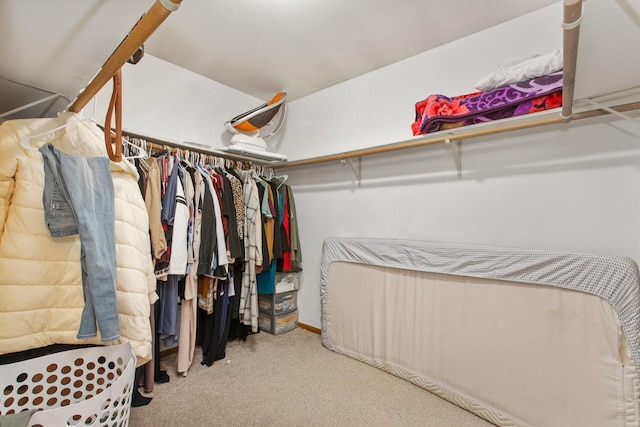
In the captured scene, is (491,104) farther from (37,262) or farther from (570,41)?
(37,262)

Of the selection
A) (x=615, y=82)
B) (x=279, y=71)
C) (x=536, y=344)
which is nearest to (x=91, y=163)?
(x=279, y=71)

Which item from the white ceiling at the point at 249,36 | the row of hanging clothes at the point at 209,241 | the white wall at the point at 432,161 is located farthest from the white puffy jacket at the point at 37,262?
the white wall at the point at 432,161

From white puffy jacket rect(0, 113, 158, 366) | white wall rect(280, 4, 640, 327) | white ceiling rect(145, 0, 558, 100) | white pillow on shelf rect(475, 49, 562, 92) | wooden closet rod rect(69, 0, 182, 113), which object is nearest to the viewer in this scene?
wooden closet rod rect(69, 0, 182, 113)

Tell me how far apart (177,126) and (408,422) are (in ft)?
8.74

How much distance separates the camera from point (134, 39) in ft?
2.34

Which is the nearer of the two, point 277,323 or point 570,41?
point 570,41

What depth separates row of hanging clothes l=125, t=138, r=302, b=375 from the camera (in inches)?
74.6

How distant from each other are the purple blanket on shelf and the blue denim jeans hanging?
178 cm

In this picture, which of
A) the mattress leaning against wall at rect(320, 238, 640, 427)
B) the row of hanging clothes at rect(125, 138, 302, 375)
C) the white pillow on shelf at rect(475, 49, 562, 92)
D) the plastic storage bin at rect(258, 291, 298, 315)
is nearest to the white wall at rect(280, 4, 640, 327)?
A: the plastic storage bin at rect(258, 291, 298, 315)

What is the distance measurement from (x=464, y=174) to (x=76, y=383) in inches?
91.1

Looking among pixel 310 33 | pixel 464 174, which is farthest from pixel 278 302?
pixel 310 33

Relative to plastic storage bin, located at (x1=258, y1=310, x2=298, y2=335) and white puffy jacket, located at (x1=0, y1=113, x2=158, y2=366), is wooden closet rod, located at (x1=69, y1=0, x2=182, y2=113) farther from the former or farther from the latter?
plastic storage bin, located at (x1=258, y1=310, x2=298, y2=335)

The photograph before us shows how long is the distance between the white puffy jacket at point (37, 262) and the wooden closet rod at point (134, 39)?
27 centimetres

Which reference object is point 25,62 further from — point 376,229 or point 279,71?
point 376,229
